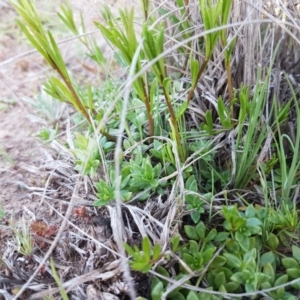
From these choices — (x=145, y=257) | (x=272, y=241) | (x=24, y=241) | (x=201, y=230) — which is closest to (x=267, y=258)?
(x=272, y=241)

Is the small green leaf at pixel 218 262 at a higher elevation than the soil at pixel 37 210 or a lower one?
lower

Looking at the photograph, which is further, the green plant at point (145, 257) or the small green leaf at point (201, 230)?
the small green leaf at point (201, 230)

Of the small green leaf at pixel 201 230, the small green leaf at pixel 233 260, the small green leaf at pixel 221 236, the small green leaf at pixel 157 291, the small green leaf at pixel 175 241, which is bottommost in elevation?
the small green leaf at pixel 233 260

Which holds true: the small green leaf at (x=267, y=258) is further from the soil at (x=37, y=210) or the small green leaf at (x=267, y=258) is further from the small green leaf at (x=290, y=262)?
the soil at (x=37, y=210)

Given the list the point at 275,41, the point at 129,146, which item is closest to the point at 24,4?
the point at 129,146

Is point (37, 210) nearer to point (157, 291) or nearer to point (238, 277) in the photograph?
A: point (157, 291)

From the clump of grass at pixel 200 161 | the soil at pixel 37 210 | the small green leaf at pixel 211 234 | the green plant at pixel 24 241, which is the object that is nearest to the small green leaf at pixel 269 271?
the clump of grass at pixel 200 161

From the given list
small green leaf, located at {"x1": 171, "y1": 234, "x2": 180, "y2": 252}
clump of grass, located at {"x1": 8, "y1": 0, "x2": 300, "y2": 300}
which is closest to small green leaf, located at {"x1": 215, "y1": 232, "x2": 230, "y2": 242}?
clump of grass, located at {"x1": 8, "y1": 0, "x2": 300, "y2": 300}

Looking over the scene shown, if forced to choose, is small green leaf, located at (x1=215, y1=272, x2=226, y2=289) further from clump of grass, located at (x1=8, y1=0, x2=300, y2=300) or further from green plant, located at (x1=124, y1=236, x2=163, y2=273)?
green plant, located at (x1=124, y1=236, x2=163, y2=273)

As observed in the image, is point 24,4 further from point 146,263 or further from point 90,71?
point 90,71
